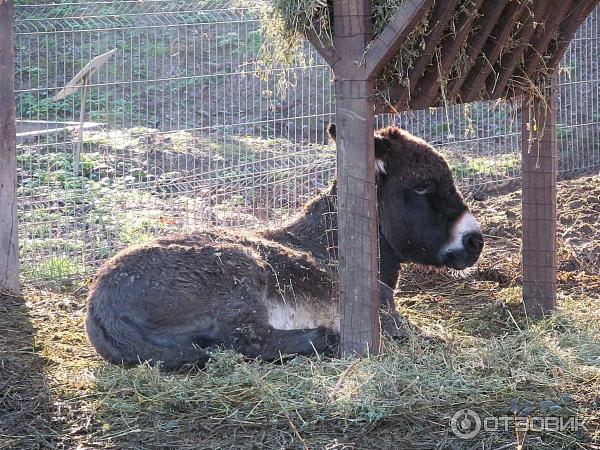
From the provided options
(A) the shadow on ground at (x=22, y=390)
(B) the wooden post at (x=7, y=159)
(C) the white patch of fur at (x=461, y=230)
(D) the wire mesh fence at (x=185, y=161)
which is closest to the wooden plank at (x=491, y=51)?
(D) the wire mesh fence at (x=185, y=161)

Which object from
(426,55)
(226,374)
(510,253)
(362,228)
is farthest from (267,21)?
(510,253)

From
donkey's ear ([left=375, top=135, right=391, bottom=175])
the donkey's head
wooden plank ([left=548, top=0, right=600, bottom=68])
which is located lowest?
the donkey's head

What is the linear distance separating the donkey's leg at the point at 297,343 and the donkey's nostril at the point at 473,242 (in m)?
1.38

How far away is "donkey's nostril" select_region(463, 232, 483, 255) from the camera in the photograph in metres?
7.04

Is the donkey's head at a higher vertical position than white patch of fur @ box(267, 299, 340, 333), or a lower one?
higher

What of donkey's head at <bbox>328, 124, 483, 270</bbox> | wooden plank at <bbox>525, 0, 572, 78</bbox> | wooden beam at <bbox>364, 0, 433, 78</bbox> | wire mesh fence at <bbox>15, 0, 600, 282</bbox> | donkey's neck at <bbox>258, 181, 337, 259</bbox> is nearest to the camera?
wooden beam at <bbox>364, 0, 433, 78</bbox>

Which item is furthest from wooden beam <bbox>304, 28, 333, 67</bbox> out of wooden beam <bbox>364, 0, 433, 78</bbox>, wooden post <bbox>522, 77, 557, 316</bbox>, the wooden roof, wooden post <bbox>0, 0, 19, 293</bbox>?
wooden post <bbox>0, 0, 19, 293</bbox>

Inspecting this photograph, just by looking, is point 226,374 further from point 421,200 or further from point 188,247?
point 421,200

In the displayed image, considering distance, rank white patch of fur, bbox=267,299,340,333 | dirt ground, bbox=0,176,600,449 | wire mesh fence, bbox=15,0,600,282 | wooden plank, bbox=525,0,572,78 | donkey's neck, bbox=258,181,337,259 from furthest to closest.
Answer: wire mesh fence, bbox=15,0,600,282 → donkey's neck, bbox=258,181,337,259 → white patch of fur, bbox=267,299,340,333 → wooden plank, bbox=525,0,572,78 → dirt ground, bbox=0,176,600,449

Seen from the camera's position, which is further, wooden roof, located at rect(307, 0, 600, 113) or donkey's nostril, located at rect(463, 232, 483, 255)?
donkey's nostril, located at rect(463, 232, 483, 255)

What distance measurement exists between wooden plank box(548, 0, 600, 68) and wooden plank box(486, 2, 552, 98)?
1.03 ft

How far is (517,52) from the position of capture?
6.40 m

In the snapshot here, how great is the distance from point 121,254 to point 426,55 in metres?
2.48

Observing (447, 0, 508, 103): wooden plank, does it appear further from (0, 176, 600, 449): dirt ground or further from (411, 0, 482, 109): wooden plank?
(0, 176, 600, 449): dirt ground
